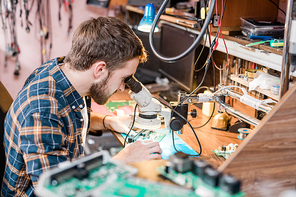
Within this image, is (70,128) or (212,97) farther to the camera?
(212,97)

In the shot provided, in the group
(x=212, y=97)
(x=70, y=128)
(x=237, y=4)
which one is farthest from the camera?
(x=237, y=4)

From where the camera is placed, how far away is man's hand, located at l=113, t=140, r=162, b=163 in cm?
126

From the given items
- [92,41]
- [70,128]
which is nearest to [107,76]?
[92,41]

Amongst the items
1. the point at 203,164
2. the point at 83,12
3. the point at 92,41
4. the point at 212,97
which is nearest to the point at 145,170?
the point at 203,164

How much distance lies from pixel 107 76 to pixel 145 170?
2.14 feet

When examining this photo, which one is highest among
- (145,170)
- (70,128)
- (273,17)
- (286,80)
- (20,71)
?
(273,17)

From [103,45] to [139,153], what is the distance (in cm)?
47

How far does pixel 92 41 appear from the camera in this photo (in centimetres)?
123

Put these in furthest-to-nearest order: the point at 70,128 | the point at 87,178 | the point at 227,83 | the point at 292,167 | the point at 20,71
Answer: the point at 20,71 < the point at 227,83 < the point at 70,128 < the point at 292,167 < the point at 87,178

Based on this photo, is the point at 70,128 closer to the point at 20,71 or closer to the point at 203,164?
the point at 203,164

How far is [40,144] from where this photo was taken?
100 centimetres

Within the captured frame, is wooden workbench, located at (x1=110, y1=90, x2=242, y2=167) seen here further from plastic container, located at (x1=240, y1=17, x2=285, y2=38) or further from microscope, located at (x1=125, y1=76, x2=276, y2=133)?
plastic container, located at (x1=240, y1=17, x2=285, y2=38)

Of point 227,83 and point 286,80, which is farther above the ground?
point 286,80

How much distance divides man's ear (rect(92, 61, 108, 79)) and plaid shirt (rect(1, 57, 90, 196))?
11 cm
